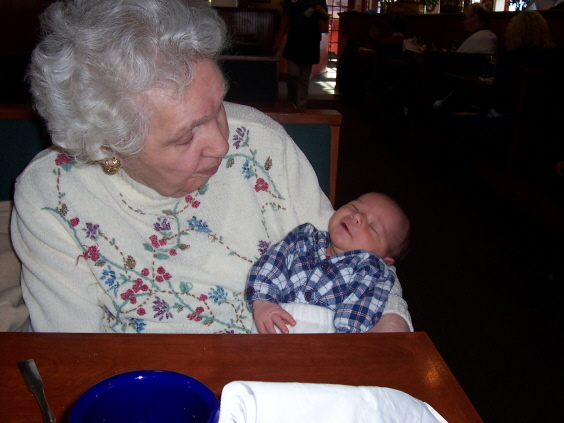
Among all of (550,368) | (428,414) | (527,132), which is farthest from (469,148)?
(428,414)

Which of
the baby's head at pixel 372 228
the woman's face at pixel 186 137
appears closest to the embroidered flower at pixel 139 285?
the woman's face at pixel 186 137

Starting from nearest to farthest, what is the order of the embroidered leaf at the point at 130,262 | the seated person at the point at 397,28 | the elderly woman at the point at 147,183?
the elderly woman at the point at 147,183 < the embroidered leaf at the point at 130,262 < the seated person at the point at 397,28

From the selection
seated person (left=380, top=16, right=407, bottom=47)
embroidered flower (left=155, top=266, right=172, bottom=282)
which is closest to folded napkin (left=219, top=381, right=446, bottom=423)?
embroidered flower (left=155, top=266, right=172, bottom=282)

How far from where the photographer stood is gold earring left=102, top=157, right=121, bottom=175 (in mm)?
1186

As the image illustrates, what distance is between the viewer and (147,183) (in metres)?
1.23

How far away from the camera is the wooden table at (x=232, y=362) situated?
68cm

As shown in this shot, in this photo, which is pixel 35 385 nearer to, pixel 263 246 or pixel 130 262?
pixel 130 262

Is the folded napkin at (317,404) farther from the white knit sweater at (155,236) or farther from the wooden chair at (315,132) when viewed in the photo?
the wooden chair at (315,132)

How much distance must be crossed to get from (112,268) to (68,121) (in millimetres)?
369

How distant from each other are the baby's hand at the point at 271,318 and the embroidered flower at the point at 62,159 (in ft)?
2.00

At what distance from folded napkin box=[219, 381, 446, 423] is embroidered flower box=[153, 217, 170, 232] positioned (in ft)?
2.53

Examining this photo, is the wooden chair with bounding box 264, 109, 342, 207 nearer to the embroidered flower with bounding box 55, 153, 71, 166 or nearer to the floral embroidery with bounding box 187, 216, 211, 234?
the floral embroidery with bounding box 187, 216, 211, 234

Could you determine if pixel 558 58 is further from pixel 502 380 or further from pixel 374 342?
pixel 374 342

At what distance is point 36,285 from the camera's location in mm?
1162
